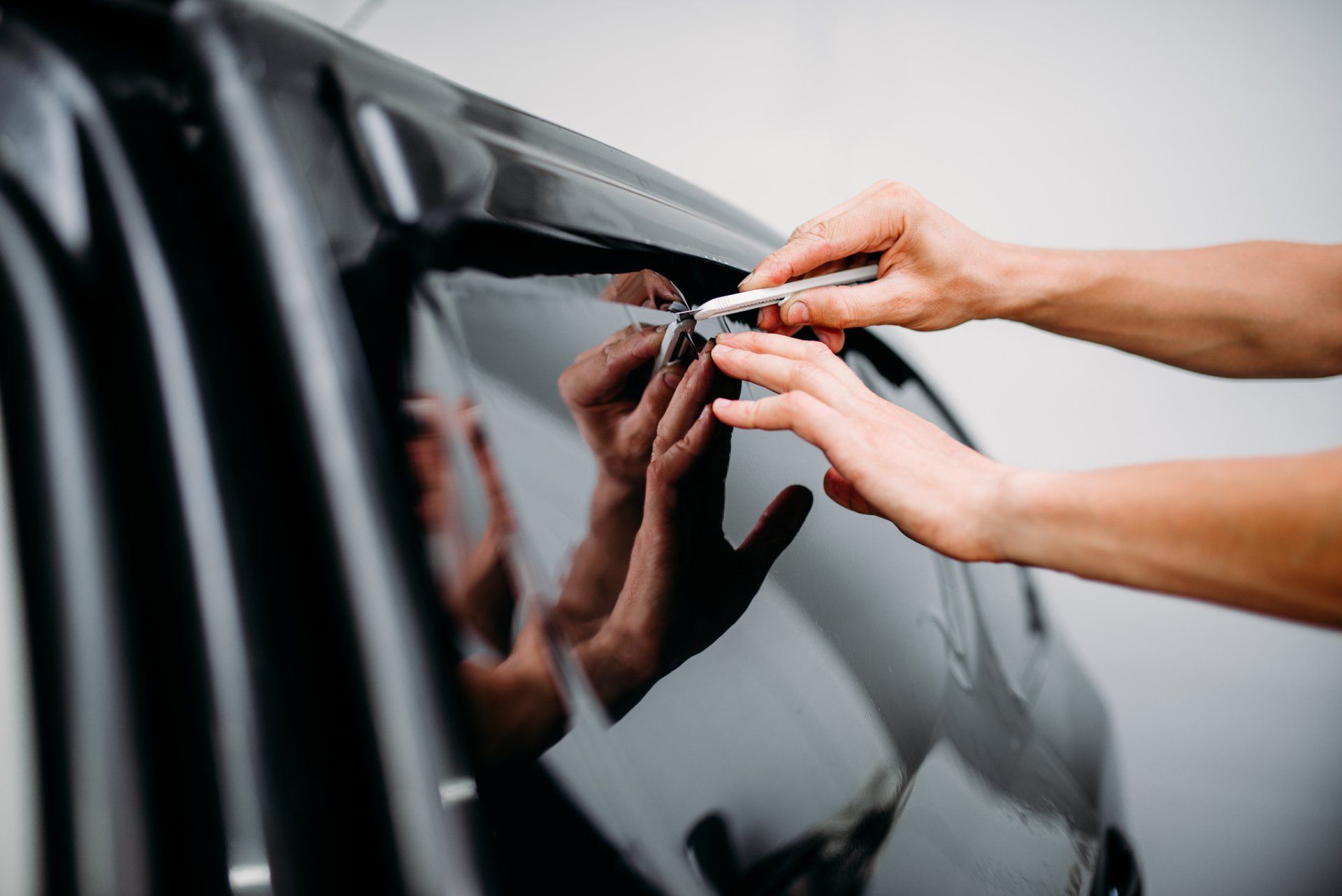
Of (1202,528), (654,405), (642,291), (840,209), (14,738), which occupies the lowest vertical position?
(1202,528)

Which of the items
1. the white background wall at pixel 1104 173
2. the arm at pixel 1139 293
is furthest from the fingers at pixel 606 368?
the white background wall at pixel 1104 173

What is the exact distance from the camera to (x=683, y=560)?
0.51 metres

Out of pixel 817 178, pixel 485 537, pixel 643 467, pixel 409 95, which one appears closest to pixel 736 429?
pixel 643 467

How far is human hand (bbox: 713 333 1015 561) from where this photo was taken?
55 cm

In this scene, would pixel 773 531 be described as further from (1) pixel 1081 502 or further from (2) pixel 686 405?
(1) pixel 1081 502

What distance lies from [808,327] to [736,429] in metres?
0.23

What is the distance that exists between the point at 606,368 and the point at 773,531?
0.71ft

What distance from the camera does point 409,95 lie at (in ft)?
1.57

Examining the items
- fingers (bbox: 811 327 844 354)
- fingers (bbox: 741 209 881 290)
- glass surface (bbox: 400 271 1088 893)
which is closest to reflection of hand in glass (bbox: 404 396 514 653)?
glass surface (bbox: 400 271 1088 893)

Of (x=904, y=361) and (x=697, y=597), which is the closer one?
(x=697, y=597)

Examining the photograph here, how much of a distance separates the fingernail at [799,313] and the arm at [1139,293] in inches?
6.5

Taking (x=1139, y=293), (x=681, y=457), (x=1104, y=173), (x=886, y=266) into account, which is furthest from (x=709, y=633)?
(x=1104, y=173)

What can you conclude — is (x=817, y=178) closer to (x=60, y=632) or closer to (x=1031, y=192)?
(x=1031, y=192)

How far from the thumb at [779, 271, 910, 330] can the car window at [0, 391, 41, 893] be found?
66 cm
